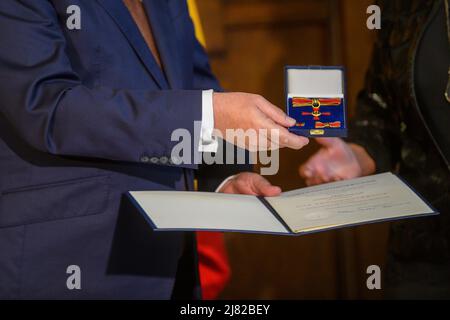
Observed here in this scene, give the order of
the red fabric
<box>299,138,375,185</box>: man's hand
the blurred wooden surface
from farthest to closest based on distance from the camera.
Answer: the blurred wooden surface
the red fabric
<box>299,138,375,185</box>: man's hand

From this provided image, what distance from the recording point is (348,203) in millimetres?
1048

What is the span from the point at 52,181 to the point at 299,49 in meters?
1.40

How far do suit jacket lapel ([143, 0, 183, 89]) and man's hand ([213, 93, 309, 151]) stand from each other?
0.20m

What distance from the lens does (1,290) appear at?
1024mm

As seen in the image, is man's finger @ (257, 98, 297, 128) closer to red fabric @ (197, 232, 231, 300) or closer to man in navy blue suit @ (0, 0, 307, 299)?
man in navy blue suit @ (0, 0, 307, 299)

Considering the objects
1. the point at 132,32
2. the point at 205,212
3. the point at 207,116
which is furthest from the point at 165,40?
the point at 205,212

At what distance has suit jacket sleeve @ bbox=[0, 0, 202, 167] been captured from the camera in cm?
97

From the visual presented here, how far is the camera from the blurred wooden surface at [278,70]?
220 cm

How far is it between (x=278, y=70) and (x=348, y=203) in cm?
123

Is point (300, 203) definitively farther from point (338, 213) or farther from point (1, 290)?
point (1, 290)

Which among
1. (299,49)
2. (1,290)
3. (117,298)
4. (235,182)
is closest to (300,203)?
(235,182)

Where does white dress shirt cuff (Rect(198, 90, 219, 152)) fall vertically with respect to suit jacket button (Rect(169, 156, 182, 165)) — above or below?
above

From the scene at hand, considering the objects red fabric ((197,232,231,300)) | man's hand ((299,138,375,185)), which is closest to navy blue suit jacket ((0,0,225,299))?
man's hand ((299,138,375,185))

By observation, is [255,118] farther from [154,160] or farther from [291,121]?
[154,160]
